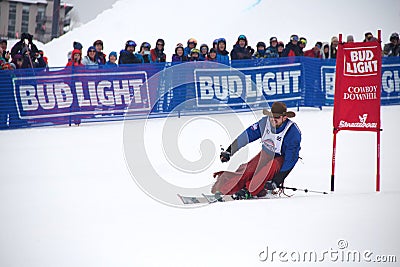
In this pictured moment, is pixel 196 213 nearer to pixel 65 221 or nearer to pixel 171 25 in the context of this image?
pixel 65 221

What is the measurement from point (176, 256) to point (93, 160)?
180 inches

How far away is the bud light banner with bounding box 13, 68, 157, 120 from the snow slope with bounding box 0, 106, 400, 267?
3126 millimetres

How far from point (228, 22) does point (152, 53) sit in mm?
13395

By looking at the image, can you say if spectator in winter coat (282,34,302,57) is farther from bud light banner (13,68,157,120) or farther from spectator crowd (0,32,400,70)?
bud light banner (13,68,157,120)

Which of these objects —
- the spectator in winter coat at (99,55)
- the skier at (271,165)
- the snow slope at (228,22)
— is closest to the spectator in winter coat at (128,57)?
the spectator in winter coat at (99,55)

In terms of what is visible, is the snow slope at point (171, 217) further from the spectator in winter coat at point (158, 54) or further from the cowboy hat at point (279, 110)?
the spectator in winter coat at point (158, 54)

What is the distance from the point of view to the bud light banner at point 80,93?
1248 centimetres

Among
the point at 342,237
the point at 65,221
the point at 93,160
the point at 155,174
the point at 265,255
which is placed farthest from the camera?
the point at 93,160

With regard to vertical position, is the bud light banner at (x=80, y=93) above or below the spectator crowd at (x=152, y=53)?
below

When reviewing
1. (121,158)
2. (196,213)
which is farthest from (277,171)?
(121,158)

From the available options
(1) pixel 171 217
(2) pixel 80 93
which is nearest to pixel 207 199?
(1) pixel 171 217

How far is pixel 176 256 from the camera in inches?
189

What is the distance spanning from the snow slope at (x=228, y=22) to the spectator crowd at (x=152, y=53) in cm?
1046


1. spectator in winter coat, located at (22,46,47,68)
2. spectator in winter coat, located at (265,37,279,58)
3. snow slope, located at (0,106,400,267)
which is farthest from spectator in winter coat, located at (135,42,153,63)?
snow slope, located at (0,106,400,267)
